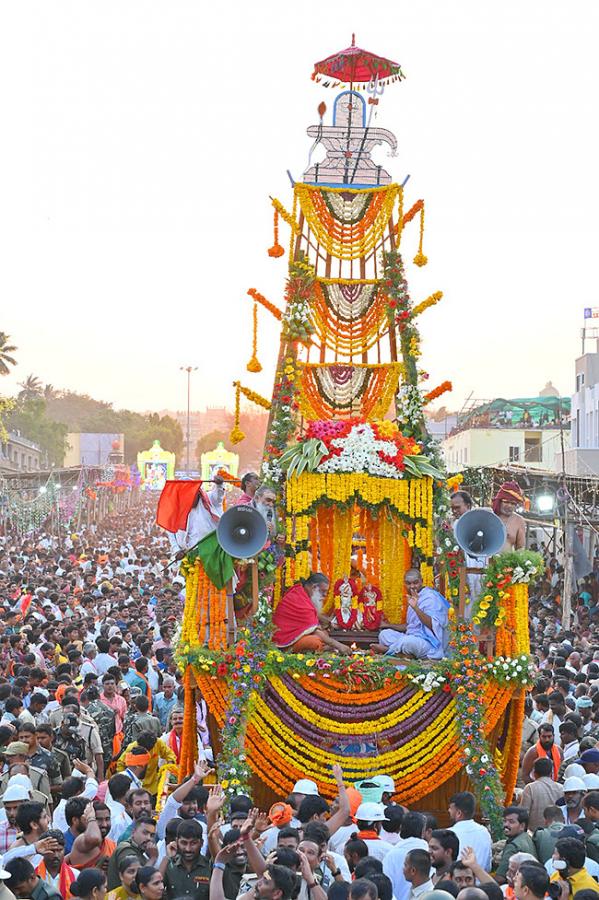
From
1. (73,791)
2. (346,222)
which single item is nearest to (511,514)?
(346,222)

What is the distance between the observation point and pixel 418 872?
657cm

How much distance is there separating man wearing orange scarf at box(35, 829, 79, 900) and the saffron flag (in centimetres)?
559

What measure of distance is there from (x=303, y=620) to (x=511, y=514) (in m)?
2.40

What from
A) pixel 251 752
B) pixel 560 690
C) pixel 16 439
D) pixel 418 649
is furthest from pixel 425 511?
pixel 16 439

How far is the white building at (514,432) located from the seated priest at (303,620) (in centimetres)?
3163

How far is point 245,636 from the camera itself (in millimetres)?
11156

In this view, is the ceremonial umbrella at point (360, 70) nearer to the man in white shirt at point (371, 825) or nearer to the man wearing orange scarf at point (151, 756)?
the man wearing orange scarf at point (151, 756)

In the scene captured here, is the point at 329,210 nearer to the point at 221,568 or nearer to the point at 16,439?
the point at 221,568

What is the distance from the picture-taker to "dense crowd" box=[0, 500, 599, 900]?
6.46 meters

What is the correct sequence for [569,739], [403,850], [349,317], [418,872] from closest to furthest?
[418,872] < [403,850] < [569,739] < [349,317]

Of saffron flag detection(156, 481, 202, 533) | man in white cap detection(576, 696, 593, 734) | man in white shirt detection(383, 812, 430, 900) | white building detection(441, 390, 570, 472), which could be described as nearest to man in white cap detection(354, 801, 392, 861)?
man in white shirt detection(383, 812, 430, 900)

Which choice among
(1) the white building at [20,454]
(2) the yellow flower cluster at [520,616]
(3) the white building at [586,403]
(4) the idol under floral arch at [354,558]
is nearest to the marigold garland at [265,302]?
(4) the idol under floral arch at [354,558]

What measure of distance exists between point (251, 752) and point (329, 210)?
20.9 ft

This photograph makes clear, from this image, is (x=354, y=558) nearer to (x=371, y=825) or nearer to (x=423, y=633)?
(x=423, y=633)
